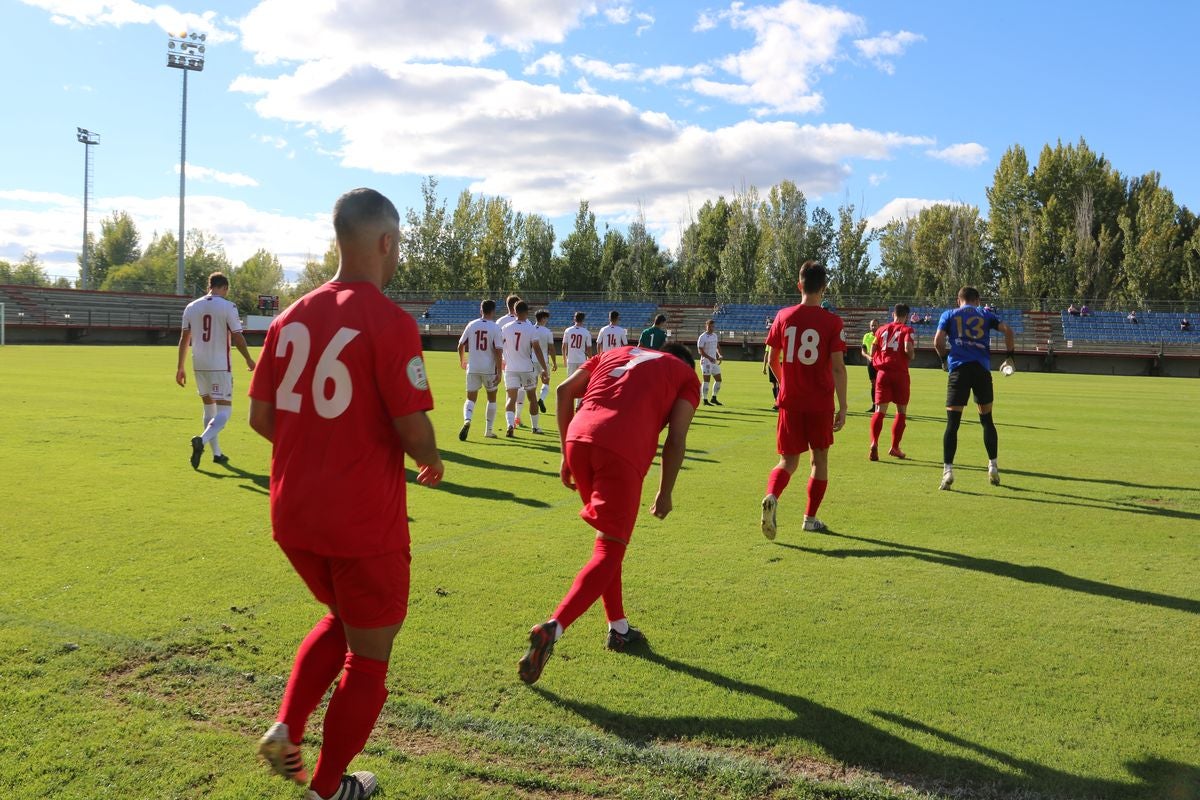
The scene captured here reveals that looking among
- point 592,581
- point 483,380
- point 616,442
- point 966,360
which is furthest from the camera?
point 483,380

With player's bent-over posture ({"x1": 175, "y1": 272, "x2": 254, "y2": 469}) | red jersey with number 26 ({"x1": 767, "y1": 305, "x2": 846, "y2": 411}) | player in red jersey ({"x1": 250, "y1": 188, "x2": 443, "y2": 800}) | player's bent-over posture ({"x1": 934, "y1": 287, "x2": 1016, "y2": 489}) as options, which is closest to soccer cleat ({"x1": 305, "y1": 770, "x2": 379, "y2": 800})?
player in red jersey ({"x1": 250, "y1": 188, "x2": 443, "y2": 800})

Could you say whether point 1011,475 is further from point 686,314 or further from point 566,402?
point 686,314

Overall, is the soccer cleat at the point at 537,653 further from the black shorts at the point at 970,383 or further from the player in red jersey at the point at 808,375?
the black shorts at the point at 970,383

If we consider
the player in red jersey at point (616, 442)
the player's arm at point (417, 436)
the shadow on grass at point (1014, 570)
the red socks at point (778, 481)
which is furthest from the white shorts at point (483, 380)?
the player's arm at point (417, 436)

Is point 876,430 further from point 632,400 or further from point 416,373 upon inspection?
point 416,373

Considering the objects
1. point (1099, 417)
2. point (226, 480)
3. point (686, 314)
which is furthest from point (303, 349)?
point (686, 314)

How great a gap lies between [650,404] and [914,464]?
819cm

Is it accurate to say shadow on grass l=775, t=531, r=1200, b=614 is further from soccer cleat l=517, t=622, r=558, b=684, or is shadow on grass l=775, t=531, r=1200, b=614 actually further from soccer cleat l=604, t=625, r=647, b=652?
soccer cleat l=517, t=622, r=558, b=684

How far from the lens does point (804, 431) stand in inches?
277

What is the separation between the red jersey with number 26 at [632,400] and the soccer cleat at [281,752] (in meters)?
1.96

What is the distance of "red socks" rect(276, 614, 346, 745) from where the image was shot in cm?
287

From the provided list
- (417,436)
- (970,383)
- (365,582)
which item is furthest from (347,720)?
(970,383)

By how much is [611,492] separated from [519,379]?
371 inches

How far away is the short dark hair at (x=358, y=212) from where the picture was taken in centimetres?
288
